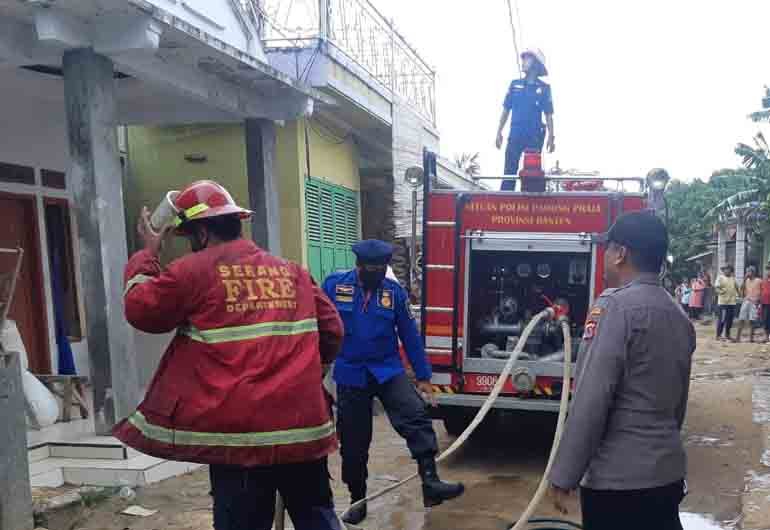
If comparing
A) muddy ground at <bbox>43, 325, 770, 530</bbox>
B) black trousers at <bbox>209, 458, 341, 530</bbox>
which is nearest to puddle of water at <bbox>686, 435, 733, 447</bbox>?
muddy ground at <bbox>43, 325, 770, 530</bbox>

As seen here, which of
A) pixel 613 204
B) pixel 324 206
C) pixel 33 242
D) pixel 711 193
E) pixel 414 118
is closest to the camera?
pixel 613 204

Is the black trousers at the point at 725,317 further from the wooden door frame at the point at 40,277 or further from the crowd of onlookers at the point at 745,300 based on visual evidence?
the wooden door frame at the point at 40,277

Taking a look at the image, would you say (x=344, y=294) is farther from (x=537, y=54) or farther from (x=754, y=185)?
(x=754, y=185)

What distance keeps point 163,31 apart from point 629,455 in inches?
168

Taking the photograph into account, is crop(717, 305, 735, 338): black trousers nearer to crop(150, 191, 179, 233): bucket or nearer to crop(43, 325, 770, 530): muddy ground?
crop(43, 325, 770, 530): muddy ground

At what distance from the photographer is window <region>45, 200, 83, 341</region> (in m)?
7.09

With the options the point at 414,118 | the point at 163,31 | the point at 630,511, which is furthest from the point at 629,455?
the point at 414,118

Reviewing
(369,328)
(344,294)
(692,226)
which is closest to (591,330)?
(369,328)

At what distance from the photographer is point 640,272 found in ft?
7.75

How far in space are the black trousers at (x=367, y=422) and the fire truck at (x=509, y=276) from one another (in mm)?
1457

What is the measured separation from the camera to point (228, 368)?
222cm

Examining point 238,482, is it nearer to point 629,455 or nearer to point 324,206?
point 629,455

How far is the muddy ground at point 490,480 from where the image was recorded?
14.5ft

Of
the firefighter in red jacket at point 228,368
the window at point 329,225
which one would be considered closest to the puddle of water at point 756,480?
the firefighter in red jacket at point 228,368
